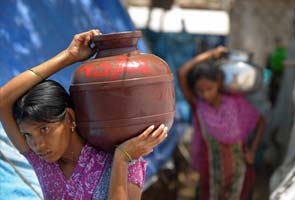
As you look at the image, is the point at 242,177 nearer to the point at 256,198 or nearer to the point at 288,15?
the point at 256,198

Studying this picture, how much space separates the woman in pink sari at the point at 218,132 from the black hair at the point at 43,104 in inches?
112

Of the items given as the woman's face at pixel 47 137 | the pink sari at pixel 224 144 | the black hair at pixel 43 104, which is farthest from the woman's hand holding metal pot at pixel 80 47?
the pink sari at pixel 224 144

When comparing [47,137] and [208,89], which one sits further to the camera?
[208,89]

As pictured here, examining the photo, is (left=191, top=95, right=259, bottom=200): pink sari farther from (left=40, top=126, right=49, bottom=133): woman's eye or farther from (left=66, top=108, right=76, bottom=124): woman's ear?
(left=40, top=126, right=49, bottom=133): woman's eye

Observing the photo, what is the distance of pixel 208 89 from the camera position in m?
4.88

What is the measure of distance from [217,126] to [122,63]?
3063mm

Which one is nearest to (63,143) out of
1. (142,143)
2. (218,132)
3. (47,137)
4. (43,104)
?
(47,137)

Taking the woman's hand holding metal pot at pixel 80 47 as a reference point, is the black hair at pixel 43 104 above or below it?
below

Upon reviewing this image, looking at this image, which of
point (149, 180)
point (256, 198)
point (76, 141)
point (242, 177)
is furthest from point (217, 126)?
point (76, 141)

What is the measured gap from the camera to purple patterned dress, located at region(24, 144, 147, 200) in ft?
7.14

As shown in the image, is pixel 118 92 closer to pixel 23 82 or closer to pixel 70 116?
pixel 70 116

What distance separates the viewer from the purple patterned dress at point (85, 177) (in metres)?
2.18

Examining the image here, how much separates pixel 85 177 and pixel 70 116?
0.77 ft

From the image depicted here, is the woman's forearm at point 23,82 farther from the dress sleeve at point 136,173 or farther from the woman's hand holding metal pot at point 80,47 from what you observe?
the dress sleeve at point 136,173
